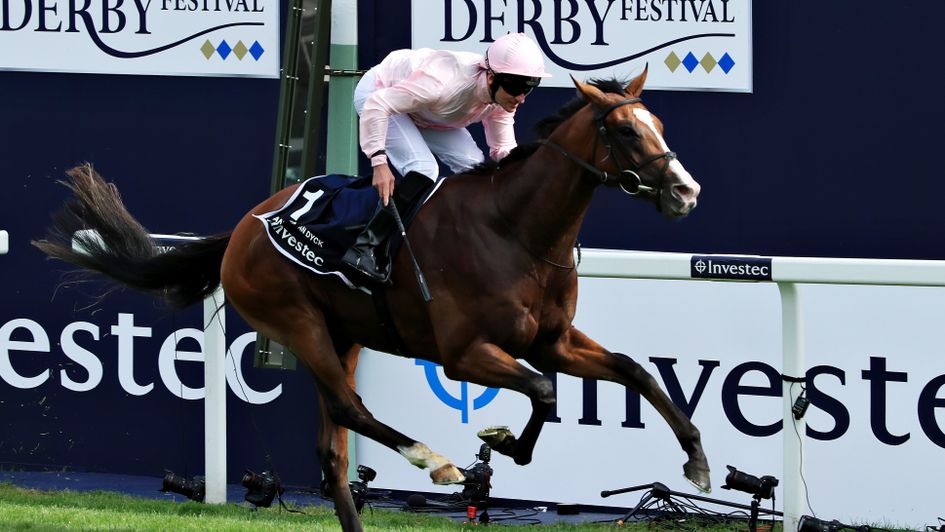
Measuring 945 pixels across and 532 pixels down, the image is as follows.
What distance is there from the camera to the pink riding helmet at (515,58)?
5.61 meters

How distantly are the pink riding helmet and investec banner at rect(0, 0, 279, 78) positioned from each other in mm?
2570

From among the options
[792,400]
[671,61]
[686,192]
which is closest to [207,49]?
[671,61]

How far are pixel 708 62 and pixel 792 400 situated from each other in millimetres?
1760

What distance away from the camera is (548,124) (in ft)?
18.8

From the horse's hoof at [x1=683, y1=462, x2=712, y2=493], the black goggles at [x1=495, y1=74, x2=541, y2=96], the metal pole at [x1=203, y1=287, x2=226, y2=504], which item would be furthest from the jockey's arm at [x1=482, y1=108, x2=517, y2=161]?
the metal pole at [x1=203, y1=287, x2=226, y2=504]

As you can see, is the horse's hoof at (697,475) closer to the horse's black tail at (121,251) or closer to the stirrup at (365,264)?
the stirrup at (365,264)

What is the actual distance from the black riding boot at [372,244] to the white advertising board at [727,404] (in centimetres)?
171

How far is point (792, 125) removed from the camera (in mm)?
7309

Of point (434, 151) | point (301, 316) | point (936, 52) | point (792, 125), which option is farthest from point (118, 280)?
point (936, 52)

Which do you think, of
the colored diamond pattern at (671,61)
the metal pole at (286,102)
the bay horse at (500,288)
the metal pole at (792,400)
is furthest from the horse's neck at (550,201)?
the metal pole at (286,102)

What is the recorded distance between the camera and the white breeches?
6027 millimetres

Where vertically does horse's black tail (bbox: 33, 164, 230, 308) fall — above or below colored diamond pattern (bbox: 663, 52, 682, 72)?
below

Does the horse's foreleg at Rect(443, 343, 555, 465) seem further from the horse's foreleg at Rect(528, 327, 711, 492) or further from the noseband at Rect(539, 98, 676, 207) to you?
the noseband at Rect(539, 98, 676, 207)

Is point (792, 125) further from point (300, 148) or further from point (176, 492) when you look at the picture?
point (176, 492)
